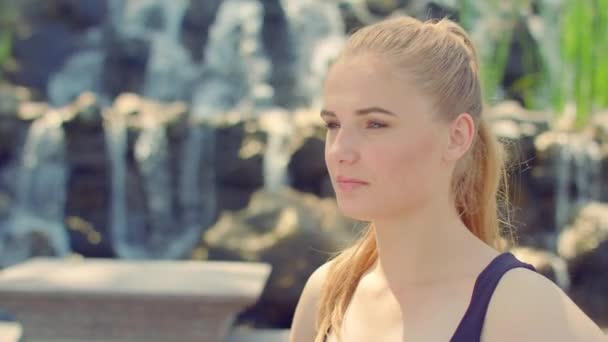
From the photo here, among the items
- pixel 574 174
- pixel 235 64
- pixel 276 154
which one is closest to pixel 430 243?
pixel 276 154

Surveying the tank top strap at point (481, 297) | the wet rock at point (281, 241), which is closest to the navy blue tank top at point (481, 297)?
the tank top strap at point (481, 297)

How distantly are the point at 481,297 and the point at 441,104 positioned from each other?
1.07ft

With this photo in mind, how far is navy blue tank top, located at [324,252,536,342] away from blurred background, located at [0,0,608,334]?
4311 millimetres

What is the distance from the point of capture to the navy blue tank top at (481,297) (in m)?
1.11

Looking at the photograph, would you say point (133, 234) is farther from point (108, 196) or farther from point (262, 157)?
point (262, 157)

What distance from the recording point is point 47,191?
343 inches

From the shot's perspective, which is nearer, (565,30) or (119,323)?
(119,323)

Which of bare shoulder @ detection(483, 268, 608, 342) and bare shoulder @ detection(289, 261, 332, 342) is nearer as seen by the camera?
bare shoulder @ detection(483, 268, 608, 342)

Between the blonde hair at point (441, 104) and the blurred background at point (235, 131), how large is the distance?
13.6 feet

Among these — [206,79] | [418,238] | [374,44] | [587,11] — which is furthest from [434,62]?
[206,79]

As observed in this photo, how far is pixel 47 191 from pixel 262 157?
2722 millimetres

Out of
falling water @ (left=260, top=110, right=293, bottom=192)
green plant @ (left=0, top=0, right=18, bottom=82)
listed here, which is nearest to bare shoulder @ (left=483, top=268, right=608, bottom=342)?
falling water @ (left=260, top=110, right=293, bottom=192)

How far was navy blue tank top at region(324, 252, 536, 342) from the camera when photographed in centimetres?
111

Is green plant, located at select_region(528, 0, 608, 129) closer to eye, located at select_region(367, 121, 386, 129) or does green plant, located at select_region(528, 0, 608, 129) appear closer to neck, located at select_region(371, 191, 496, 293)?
neck, located at select_region(371, 191, 496, 293)
